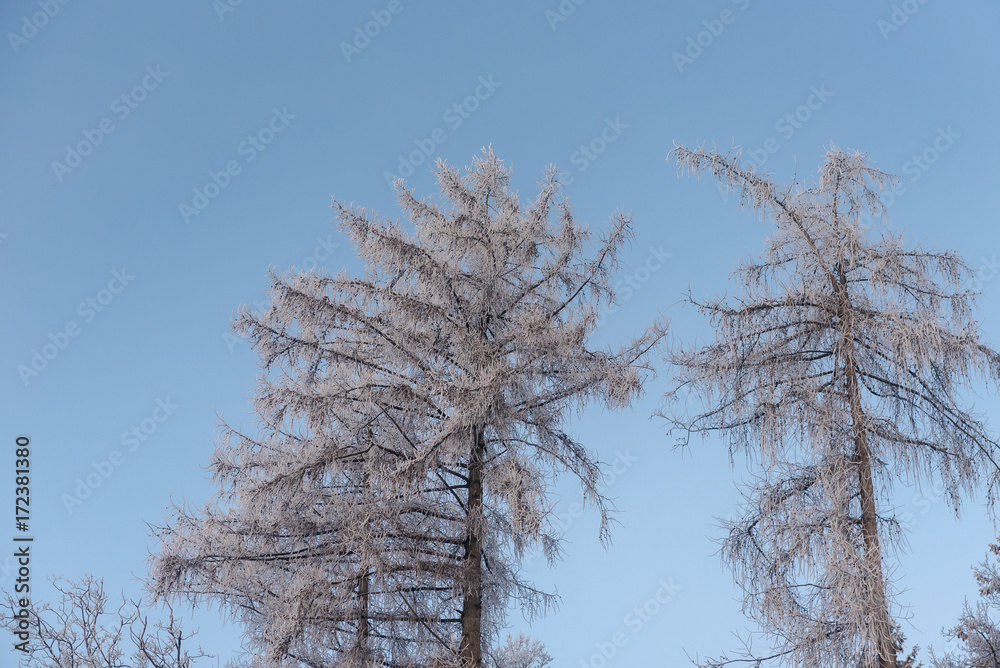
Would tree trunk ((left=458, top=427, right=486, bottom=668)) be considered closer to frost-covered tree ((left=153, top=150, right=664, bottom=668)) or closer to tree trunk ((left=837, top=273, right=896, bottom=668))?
frost-covered tree ((left=153, top=150, right=664, bottom=668))

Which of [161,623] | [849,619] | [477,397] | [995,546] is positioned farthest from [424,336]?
[995,546]

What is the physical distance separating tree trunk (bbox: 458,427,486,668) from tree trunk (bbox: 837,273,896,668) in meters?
4.00

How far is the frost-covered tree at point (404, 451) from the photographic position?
9.30 m

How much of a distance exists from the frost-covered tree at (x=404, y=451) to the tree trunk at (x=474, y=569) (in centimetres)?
2

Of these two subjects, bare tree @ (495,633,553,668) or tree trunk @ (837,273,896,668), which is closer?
tree trunk @ (837,273,896,668)

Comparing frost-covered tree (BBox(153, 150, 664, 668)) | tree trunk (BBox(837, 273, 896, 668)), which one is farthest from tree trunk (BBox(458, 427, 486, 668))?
tree trunk (BBox(837, 273, 896, 668))

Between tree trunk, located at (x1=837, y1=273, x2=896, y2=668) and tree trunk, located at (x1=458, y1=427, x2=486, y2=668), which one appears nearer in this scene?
tree trunk, located at (x1=837, y1=273, x2=896, y2=668)

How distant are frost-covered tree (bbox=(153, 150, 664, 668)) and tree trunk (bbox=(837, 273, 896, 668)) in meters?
2.10

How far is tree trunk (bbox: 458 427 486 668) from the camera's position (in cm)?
933

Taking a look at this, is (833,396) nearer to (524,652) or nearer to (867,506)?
(867,506)

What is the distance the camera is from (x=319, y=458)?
9.55 meters

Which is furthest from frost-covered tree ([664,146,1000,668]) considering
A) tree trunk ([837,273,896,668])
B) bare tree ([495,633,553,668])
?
bare tree ([495,633,553,668])

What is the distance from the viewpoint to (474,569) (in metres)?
9.62

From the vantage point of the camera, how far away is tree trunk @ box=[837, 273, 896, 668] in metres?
7.96
